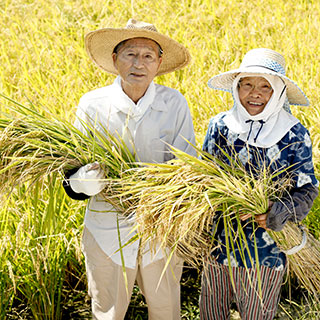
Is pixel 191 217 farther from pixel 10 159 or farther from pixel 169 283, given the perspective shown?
pixel 10 159

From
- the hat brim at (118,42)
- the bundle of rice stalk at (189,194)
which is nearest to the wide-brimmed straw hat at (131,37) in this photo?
the hat brim at (118,42)

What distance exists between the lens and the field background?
2.71 m

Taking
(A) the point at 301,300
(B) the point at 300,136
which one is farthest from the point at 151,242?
(A) the point at 301,300

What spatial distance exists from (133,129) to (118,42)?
35cm

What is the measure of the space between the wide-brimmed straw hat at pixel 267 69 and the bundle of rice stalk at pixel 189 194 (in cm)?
36

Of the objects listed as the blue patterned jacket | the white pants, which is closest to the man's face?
the blue patterned jacket

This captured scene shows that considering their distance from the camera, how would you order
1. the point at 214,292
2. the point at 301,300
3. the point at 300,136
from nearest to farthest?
the point at 300,136
the point at 214,292
the point at 301,300

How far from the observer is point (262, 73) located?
2.09m

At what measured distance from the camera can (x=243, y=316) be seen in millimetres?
2217

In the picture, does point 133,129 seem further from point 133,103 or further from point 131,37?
point 131,37

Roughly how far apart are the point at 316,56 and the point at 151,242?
2.41 m

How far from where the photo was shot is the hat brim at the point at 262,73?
2080 mm

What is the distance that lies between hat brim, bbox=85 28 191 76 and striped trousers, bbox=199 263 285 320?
87 centimetres

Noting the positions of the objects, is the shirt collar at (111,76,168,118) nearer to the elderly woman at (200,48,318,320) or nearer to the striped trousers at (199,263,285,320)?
the elderly woman at (200,48,318,320)
